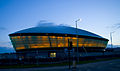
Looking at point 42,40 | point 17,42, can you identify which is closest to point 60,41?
point 42,40

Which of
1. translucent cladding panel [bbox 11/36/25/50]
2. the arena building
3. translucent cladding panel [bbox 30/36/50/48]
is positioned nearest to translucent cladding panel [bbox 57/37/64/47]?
the arena building

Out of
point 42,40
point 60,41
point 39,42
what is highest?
point 42,40

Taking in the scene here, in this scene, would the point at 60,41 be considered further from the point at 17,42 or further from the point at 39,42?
the point at 17,42

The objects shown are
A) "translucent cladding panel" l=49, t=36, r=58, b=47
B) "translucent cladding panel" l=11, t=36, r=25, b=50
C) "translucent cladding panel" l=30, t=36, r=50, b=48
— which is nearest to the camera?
"translucent cladding panel" l=30, t=36, r=50, b=48

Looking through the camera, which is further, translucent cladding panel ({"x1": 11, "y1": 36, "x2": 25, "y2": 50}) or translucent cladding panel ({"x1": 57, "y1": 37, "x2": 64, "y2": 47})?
translucent cladding panel ({"x1": 11, "y1": 36, "x2": 25, "y2": 50})

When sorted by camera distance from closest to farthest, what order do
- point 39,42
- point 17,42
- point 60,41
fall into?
1. point 39,42
2. point 60,41
3. point 17,42

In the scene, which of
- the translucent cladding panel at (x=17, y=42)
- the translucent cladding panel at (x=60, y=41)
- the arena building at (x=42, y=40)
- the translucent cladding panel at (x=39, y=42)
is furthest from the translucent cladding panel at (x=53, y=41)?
the translucent cladding panel at (x=17, y=42)

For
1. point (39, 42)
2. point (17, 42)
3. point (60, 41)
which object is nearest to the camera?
point (39, 42)

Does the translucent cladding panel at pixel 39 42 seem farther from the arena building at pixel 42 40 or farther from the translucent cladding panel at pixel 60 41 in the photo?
the translucent cladding panel at pixel 60 41

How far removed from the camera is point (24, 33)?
55625 mm

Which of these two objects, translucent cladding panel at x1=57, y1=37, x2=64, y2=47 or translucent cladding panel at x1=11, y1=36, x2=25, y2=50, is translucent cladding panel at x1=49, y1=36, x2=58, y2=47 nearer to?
translucent cladding panel at x1=57, y1=37, x2=64, y2=47

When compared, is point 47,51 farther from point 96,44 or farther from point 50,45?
point 96,44

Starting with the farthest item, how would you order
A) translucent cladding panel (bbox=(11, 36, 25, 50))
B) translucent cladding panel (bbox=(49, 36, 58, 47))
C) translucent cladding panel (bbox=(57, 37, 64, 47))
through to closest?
1. translucent cladding panel (bbox=(11, 36, 25, 50))
2. translucent cladding panel (bbox=(57, 37, 64, 47))
3. translucent cladding panel (bbox=(49, 36, 58, 47))

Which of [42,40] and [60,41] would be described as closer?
[42,40]
